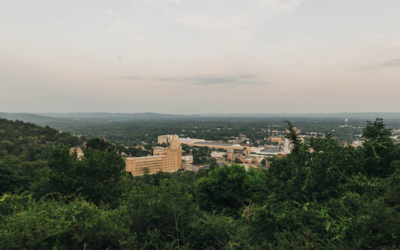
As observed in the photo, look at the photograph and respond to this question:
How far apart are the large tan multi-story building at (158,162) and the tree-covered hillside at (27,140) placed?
1686 centimetres

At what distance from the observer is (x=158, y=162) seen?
5931cm

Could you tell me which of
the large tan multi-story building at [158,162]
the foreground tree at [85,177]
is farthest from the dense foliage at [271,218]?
the large tan multi-story building at [158,162]

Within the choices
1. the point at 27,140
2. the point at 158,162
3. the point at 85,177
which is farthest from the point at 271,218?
the point at 27,140

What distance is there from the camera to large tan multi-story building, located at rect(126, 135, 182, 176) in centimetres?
5414

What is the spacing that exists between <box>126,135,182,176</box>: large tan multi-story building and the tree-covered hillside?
55.3 ft

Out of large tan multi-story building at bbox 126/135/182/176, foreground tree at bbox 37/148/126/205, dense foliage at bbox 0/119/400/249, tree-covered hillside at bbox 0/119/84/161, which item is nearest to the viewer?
dense foliage at bbox 0/119/400/249

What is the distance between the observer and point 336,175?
27.9 feet

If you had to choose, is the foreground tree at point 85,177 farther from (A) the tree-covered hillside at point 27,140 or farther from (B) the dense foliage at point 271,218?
(A) the tree-covered hillside at point 27,140

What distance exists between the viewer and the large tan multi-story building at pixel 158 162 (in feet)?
178

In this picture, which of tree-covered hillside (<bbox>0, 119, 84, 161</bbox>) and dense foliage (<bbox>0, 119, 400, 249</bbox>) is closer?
dense foliage (<bbox>0, 119, 400, 249</bbox>)

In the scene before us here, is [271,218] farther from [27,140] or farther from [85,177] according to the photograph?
[27,140]

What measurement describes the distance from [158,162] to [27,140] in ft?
107

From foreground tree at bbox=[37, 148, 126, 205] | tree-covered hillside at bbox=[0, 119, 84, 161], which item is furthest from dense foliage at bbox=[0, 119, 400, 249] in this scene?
tree-covered hillside at bbox=[0, 119, 84, 161]

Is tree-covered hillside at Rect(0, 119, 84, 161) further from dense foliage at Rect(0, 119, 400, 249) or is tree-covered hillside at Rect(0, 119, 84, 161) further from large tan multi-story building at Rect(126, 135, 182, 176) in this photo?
dense foliage at Rect(0, 119, 400, 249)
